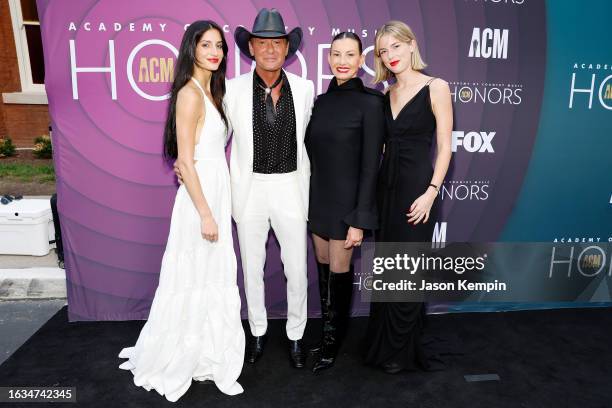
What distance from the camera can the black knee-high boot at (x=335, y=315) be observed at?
2.92 m

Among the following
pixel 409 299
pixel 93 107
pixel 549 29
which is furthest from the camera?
pixel 549 29

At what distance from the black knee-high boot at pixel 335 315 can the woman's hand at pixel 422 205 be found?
20.7 inches

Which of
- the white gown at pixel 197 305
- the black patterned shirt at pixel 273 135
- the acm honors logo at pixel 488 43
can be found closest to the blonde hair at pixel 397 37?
the black patterned shirt at pixel 273 135

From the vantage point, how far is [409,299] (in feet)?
9.45

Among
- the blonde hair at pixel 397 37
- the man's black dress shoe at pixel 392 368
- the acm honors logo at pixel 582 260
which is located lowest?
the man's black dress shoe at pixel 392 368

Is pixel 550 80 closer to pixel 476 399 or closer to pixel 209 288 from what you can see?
pixel 476 399

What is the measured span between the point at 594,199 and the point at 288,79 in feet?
9.12

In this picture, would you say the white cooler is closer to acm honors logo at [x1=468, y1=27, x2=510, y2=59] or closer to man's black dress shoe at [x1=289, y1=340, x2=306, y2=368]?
man's black dress shoe at [x1=289, y1=340, x2=306, y2=368]

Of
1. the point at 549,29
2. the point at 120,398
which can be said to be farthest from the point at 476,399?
the point at 549,29

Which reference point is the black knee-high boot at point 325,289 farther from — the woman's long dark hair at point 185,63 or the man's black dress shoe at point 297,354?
the woman's long dark hair at point 185,63

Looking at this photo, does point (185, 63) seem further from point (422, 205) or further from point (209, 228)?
point (422, 205)

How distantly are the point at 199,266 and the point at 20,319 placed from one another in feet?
6.08

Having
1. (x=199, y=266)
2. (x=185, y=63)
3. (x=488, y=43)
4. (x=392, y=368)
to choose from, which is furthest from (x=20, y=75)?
(x=392, y=368)

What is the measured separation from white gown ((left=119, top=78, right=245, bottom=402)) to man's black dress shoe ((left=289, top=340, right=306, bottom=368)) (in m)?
0.35
